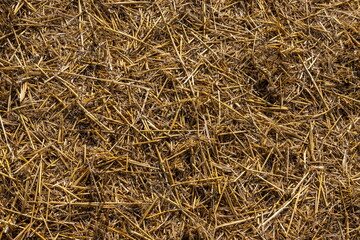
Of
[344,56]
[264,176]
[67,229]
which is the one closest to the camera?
[67,229]

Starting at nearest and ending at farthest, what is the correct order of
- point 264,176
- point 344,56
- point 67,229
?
point 67,229 < point 264,176 < point 344,56

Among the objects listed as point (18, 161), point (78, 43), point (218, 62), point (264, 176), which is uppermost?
point (78, 43)

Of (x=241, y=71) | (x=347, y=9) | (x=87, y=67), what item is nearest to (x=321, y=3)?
(x=347, y=9)

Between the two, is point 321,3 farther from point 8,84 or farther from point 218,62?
point 8,84

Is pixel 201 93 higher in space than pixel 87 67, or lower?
lower

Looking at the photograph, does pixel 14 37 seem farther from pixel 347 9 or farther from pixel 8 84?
pixel 347 9

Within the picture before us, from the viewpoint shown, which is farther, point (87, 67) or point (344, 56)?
point (344, 56)
